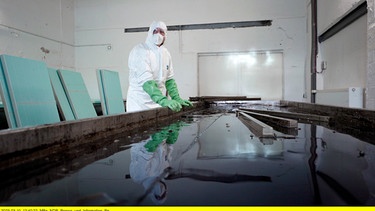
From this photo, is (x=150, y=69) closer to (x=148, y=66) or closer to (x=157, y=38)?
(x=148, y=66)

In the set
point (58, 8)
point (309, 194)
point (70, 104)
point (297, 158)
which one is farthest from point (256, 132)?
point (58, 8)

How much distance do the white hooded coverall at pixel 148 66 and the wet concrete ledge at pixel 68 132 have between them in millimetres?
1198

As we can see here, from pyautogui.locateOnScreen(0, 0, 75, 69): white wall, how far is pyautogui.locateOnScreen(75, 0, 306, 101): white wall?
25 cm

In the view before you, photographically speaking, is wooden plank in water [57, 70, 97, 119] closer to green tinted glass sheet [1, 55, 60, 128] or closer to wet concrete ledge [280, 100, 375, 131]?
green tinted glass sheet [1, 55, 60, 128]

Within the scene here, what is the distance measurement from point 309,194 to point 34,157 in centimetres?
64

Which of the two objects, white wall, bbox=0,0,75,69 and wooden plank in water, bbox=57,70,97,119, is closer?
wooden plank in water, bbox=57,70,97,119

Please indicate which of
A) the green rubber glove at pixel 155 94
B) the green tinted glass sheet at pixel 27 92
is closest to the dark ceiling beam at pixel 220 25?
the green rubber glove at pixel 155 94

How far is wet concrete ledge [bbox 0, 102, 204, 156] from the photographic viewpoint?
23.5 inches

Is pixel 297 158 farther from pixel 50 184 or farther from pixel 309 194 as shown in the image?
pixel 50 184

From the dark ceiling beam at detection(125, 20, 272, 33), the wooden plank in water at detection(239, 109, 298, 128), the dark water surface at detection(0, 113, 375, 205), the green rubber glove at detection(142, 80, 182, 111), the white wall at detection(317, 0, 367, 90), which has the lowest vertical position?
the dark water surface at detection(0, 113, 375, 205)

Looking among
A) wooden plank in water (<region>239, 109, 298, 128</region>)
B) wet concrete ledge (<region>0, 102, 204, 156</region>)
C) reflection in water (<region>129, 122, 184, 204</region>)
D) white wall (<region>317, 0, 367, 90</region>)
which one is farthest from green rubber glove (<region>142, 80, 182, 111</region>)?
white wall (<region>317, 0, 367, 90</region>)

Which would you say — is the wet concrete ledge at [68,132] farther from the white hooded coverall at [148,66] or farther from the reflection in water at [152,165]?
the white hooded coverall at [148,66]

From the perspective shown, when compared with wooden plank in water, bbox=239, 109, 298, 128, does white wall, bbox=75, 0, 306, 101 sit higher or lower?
higher

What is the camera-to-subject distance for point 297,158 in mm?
658
